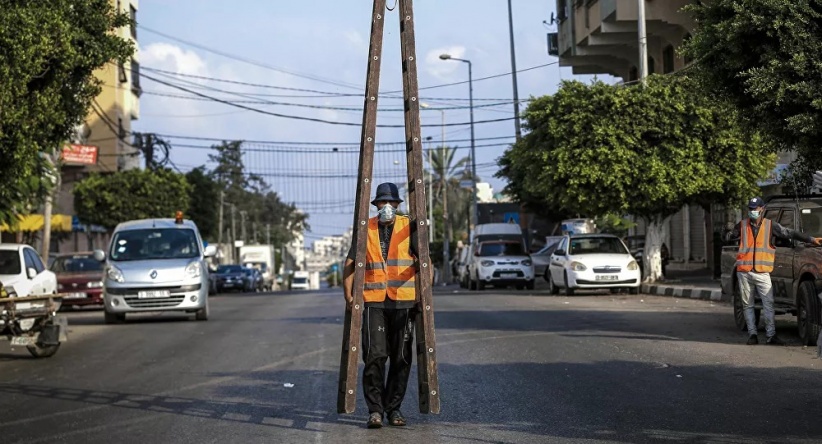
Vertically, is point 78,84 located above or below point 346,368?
above

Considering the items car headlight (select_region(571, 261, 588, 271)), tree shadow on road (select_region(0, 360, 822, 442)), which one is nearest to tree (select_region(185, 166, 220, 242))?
car headlight (select_region(571, 261, 588, 271))

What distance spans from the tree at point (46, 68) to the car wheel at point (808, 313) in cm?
1072

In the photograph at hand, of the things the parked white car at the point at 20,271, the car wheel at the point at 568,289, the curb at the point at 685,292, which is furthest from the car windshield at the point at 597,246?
the parked white car at the point at 20,271

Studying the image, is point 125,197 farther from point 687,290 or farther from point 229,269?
point 687,290

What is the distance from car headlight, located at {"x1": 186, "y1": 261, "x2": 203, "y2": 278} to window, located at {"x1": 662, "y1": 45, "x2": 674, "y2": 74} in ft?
75.8

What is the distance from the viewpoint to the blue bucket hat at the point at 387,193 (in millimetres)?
8750

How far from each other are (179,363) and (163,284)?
26.7 ft

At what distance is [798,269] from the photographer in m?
15.2

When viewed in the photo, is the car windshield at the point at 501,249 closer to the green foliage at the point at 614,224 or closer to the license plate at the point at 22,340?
the green foliage at the point at 614,224

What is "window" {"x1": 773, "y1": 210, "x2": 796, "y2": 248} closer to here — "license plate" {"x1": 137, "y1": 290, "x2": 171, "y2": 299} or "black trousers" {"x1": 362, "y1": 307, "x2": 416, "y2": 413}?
"black trousers" {"x1": 362, "y1": 307, "x2": 416, "y2": 413}

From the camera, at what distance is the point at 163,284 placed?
885 inches

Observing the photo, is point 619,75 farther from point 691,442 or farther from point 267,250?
point 691,442

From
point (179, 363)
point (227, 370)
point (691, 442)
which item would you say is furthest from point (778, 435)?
point (179, 363)

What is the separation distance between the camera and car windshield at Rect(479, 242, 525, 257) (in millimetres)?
39031
